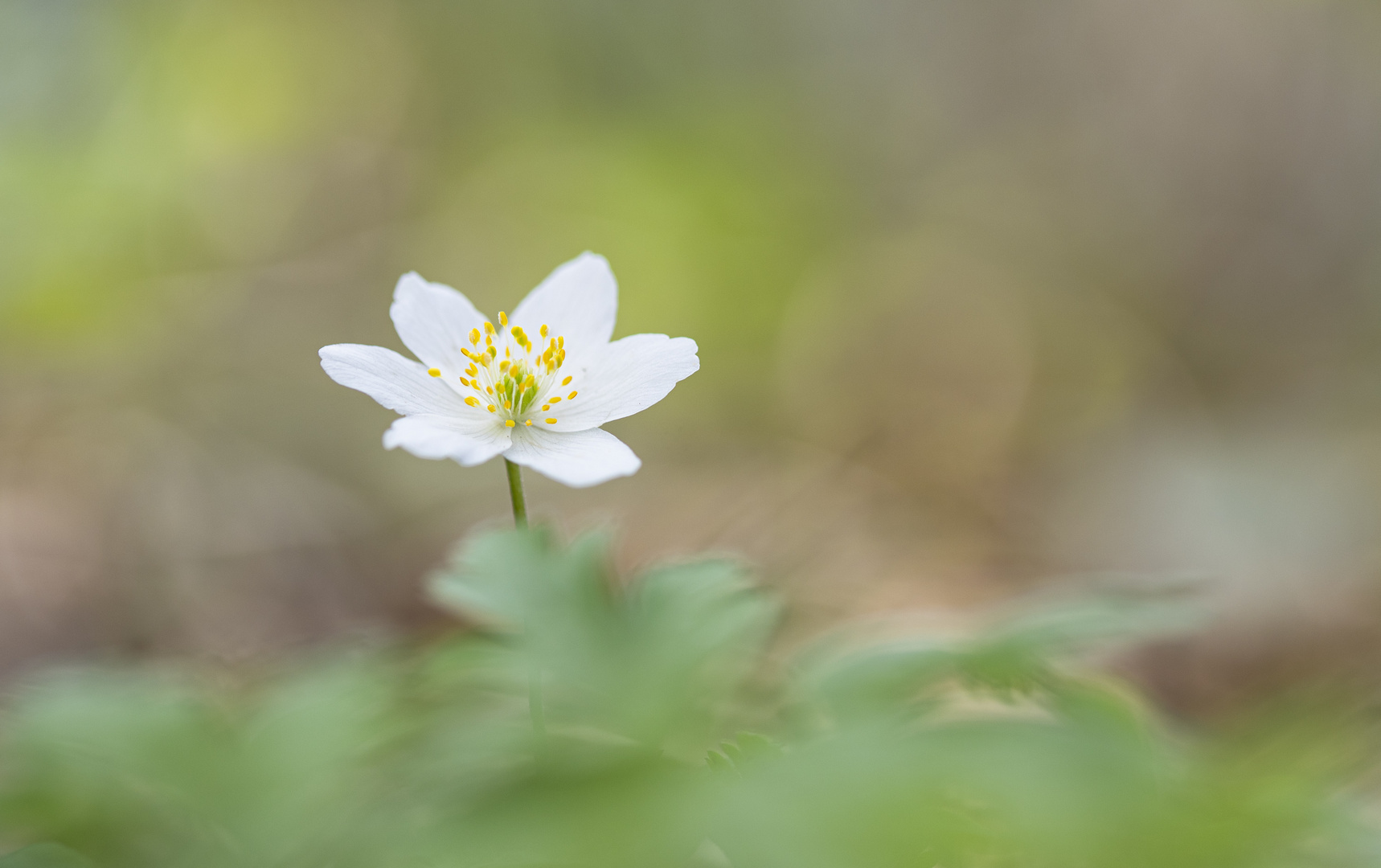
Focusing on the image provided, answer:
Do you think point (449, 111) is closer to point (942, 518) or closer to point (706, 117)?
point (706, 117)

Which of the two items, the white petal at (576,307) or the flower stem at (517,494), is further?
the white petal at (576,307)

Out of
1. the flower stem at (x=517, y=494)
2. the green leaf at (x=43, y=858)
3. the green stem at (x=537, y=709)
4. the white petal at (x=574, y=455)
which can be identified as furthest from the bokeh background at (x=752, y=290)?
the green leaf at (x=43, y=858)

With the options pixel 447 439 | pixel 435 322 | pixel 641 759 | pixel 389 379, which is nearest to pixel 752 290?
pixel 435 322

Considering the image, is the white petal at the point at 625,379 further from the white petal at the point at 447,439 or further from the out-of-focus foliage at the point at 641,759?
the out-of-focus foliage at the point at 641,759

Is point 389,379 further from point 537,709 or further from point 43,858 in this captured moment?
point 43,858

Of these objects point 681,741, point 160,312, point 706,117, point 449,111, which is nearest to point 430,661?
point 681,741

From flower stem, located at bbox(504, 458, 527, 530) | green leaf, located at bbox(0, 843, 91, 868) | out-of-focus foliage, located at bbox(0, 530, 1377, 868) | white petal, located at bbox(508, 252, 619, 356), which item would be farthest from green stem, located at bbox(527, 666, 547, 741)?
white petal, located at bbox(508, 252, 619, 356)

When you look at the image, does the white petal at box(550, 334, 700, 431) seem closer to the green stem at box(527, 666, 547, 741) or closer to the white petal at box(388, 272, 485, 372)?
the white petal at box(388, 272, 485, 372)
